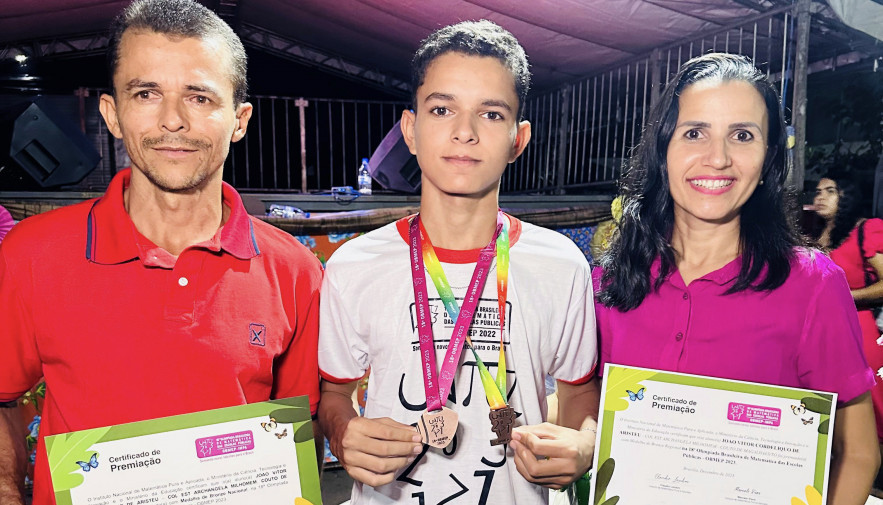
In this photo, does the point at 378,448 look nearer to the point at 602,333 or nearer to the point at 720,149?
the point at 602,333

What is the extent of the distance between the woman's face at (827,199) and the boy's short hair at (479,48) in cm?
351

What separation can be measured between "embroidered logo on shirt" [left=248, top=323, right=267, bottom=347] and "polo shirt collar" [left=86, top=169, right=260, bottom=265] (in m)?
0.20

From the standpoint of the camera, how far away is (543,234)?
1.69 metres

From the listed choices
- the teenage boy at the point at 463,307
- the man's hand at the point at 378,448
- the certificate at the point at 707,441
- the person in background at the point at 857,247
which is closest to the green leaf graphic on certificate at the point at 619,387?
the certificate at the point at 707,441

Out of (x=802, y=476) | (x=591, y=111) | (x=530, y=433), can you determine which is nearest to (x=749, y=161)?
(x=802, y=476)

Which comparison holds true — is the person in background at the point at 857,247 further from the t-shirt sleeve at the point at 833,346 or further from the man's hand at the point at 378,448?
the man's hand at the point at 378,448

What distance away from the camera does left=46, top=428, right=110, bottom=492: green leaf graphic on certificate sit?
1190 millimetres

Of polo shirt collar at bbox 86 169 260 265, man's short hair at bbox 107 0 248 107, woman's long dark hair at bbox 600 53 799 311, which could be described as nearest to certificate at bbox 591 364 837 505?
woman's long dark hair at bbox 600 53 799 311

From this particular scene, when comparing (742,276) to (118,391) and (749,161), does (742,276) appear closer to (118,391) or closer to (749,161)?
(749,161)

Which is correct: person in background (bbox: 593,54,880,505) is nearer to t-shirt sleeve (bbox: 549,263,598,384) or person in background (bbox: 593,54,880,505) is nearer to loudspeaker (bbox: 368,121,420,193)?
t-shirt sleeve (bbox: 549,263,598,384)

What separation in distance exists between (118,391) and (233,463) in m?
0.39

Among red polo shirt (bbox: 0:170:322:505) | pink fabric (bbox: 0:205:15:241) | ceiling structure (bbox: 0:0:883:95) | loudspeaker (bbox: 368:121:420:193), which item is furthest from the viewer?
loudspeaker (bbox: 368:121:420:193)

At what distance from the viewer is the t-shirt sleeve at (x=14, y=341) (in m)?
1.46

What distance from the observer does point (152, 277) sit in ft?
4.88
